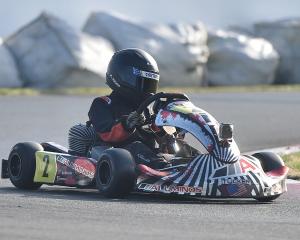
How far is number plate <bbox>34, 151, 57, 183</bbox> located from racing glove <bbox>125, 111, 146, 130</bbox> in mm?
708

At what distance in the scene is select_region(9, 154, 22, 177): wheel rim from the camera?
8.76m

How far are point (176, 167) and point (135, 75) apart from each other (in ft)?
3.77

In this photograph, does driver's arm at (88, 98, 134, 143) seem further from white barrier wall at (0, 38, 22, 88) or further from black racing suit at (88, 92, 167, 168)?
white barrier wall at (0, 38, 22, 88)

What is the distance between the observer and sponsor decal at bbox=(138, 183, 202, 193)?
7676 millimetres

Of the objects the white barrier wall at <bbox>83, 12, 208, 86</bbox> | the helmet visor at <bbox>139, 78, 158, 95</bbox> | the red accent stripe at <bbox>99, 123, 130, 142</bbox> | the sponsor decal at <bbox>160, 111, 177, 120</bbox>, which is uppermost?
the white barrier wall at <bbox>83, 12, 208, 86</bbox>

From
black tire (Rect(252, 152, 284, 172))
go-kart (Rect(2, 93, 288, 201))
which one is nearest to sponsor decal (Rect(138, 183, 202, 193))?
go-kart (Rect(2, 93, 288, 201))

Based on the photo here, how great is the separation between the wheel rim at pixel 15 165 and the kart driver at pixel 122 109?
0.50 m

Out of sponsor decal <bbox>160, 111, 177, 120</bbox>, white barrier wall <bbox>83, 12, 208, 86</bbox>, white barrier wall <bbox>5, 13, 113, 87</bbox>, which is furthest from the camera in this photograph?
white barrier wall <bbox>83, 12, 208, 86</bbox>

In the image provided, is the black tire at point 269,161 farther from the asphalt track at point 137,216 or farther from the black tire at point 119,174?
the black tire at point 119,174

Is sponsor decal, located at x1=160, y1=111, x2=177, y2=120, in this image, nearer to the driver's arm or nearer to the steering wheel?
the steering wheel

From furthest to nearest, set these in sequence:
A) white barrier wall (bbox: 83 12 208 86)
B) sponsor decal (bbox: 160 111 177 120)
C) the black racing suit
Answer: white barrier wall (bbox: 83 12 208 86) < the black racing suit < sponsor decal (bbox: 160 111 177 120)

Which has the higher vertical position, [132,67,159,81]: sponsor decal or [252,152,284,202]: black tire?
[132,67,159,81]: sponsor decal

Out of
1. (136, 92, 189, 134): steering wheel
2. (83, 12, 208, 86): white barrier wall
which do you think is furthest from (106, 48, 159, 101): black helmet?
(83, 12, 208, 86): white barrier wall

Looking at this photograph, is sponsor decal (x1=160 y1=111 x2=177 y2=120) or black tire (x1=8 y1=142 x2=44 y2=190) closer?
sponsor decal (x1=160 y1=111 x2=177 y2=120)
